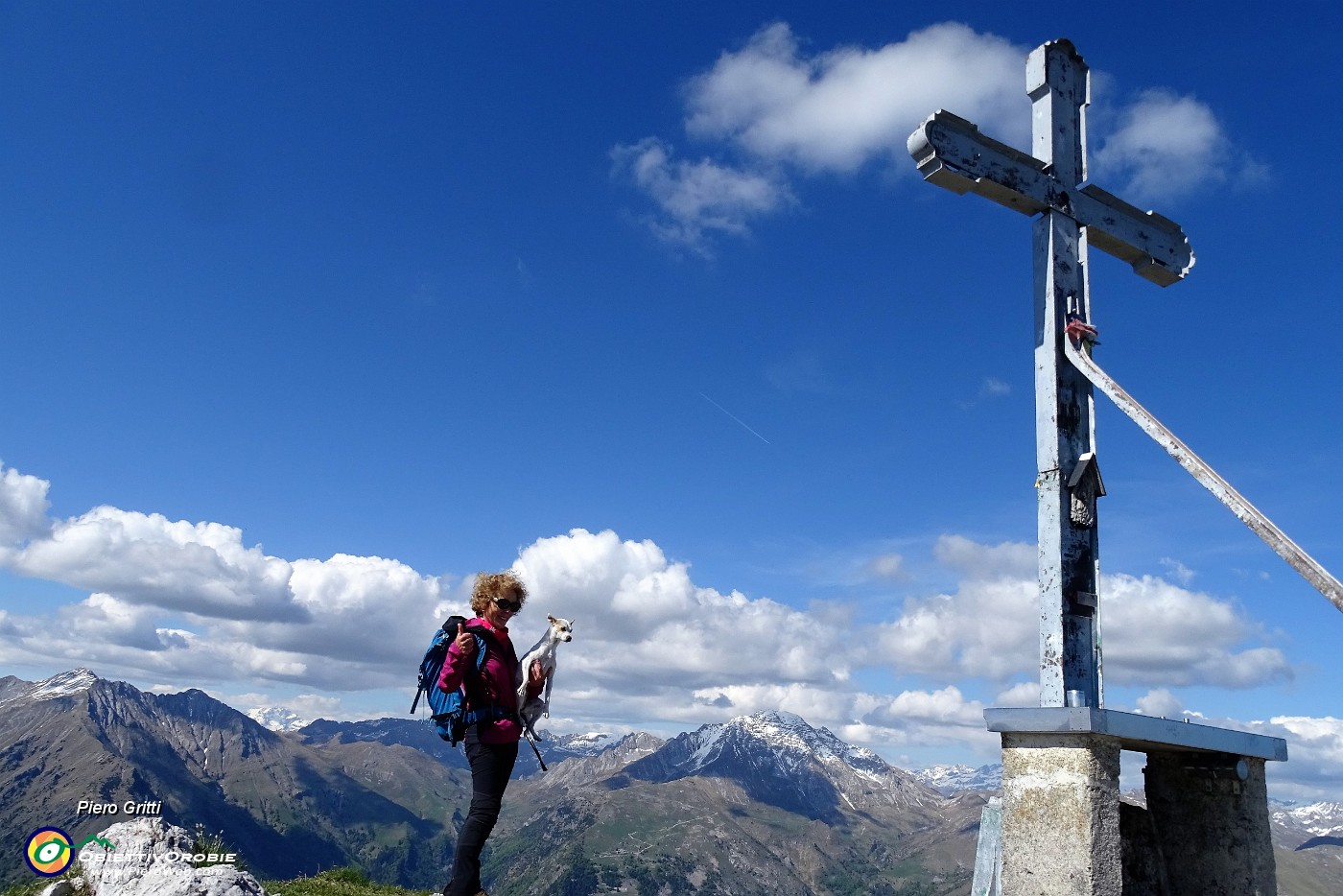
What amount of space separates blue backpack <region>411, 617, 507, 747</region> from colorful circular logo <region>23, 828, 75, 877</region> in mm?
4914

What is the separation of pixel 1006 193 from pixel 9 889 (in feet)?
41.1

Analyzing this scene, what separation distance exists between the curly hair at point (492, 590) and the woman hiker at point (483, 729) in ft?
0.67

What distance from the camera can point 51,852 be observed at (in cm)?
938

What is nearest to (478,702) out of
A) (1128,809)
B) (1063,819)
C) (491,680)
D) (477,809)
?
(491,680)

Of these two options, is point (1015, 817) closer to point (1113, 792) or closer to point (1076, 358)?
point (1113, 792)

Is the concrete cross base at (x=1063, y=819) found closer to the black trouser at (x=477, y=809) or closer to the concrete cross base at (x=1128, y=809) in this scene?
the concrete cross base at (x=1128, y=809)

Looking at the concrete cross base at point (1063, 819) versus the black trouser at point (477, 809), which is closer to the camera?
the concrete cross base at point (1063, 819)

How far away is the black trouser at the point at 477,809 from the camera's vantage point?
6832 millimetres

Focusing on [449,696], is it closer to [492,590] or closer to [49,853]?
[492,590]

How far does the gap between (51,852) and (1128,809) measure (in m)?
9.82

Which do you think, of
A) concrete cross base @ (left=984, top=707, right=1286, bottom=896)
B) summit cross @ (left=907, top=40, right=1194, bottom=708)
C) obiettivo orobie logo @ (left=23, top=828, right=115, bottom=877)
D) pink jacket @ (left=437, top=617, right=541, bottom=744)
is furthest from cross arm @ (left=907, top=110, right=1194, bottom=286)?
→ obiettivo orobie logo @ (left=23, top=828, right=115, bottom=877)

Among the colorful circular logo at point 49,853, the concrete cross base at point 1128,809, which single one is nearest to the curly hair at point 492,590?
the concrete cross base at point 1128,809

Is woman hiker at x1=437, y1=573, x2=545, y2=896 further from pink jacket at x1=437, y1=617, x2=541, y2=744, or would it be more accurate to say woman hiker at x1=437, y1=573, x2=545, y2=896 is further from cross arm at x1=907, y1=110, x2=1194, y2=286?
cross arm at x1=907, y1=110, x2=1194, y2=286

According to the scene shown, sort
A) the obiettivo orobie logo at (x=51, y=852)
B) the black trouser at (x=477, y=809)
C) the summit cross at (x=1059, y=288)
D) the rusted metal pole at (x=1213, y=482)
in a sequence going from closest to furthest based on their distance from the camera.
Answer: the rusted metal pole at (x=1213, y=482) → the summit cross at (x=1059, y=288) → the black trouser at (x=477, y=809) → the obiettivo orobie logo at (x=51, y=852)
